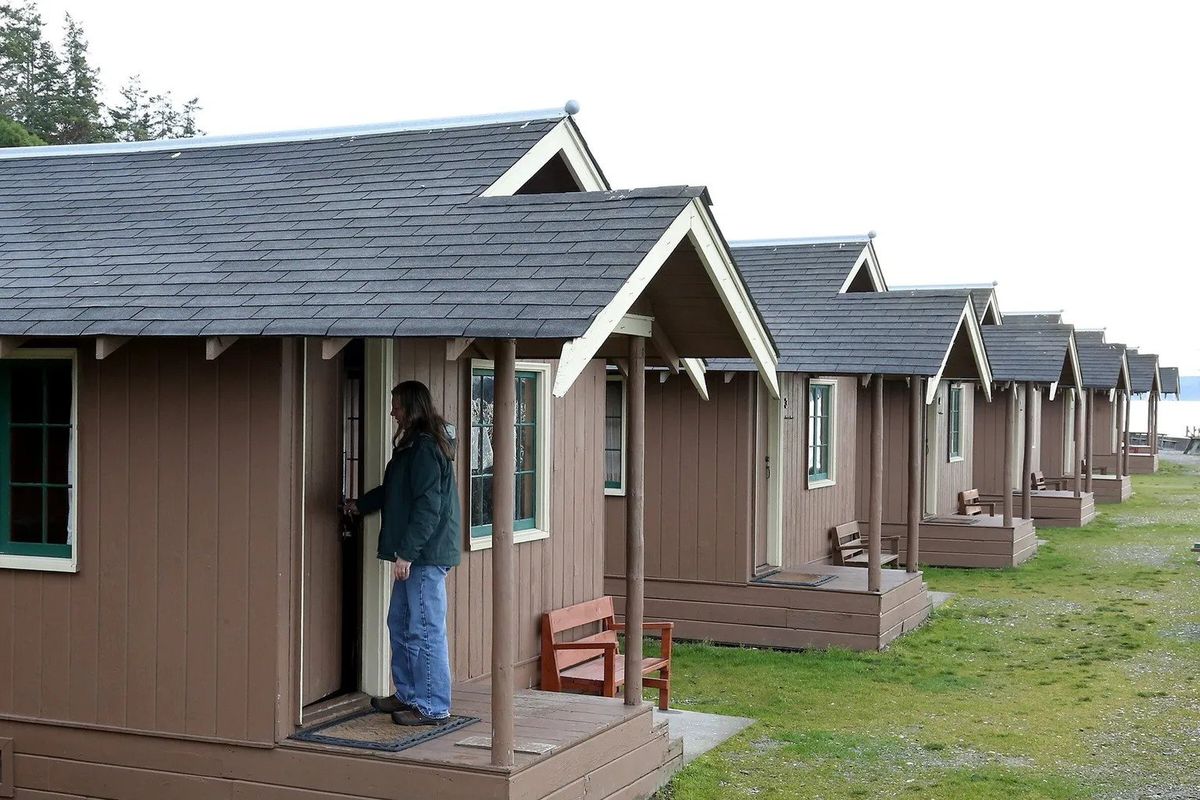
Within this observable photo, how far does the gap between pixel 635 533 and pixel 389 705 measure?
169cm

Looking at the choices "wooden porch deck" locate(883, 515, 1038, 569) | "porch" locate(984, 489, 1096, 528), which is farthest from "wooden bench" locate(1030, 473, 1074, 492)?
"wooden porch deck" locate(883, 515, 1038, 569)

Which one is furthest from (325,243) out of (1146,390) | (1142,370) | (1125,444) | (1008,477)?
(1142,370)

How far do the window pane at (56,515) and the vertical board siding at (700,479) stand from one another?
669 centimetres

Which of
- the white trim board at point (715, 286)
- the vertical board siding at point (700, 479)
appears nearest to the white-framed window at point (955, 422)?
the vertical board siding at point (700, 479)

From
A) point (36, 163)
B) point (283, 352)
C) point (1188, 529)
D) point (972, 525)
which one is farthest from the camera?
point (1188, 529)

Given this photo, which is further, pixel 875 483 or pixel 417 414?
pixel 875 483

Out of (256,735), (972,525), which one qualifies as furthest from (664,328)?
(972,525)

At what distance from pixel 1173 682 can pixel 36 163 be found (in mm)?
9910

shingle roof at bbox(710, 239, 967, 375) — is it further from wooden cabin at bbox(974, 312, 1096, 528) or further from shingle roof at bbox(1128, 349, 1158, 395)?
shingle roof at bbox(1128, 349, 1158, 395)

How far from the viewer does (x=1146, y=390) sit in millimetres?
35281

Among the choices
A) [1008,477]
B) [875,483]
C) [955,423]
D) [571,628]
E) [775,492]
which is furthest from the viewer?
[955,423]

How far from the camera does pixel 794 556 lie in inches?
569

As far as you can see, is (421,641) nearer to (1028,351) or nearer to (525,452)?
(525,452)

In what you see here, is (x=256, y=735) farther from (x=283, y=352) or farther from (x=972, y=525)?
(x=972, y=525)
